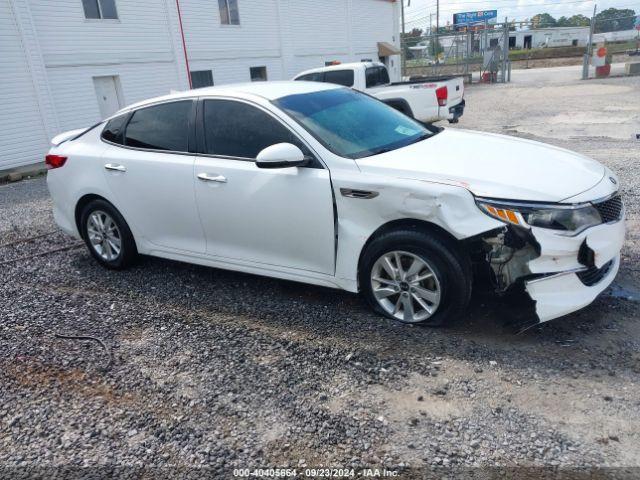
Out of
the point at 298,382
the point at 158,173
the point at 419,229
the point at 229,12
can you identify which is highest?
the point at 229,12

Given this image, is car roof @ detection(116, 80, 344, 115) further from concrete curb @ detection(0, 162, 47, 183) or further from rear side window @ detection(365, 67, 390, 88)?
concrete curb @ detection(0, 162, 47, 183)

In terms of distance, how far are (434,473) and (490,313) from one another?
1673 mm

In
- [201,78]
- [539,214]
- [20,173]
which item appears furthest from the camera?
[201,78]

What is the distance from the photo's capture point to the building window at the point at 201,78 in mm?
18125

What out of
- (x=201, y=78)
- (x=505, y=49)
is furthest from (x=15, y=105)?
(x=505, y=49)

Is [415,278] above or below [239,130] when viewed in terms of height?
below

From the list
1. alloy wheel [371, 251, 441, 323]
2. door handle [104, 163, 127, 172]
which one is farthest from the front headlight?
door handle [104, 163, 127, 172]

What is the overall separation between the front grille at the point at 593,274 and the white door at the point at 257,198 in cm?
165

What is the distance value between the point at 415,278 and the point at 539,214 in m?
0.90

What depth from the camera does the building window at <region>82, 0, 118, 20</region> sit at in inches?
575

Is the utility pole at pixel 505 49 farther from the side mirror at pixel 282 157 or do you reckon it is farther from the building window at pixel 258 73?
the side mirror at pixel 282 157

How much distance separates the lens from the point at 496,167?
3.63m

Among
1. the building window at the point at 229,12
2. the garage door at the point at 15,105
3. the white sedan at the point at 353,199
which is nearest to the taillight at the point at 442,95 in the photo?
the white sedan at the point at 353,199

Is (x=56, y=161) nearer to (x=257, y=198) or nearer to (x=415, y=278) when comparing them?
(x=257, y=198)
